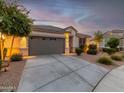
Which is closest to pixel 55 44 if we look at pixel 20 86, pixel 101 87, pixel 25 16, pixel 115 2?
pixel 115 2

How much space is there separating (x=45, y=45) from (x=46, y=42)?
0.48 metres

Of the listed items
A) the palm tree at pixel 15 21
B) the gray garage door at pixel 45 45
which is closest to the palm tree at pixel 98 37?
the gray garage door at pixel 45 45

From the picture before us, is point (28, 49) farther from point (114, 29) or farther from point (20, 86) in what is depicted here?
point (114, 29)

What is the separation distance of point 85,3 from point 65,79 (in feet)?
38.1

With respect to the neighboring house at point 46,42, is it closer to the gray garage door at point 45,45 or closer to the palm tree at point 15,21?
the gray garage door at point 45,45

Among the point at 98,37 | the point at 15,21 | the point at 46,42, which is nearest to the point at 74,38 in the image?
the point at 46,42

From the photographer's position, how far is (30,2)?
54.2 feet

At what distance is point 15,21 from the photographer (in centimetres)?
948

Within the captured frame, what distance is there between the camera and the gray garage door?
17.9 meters

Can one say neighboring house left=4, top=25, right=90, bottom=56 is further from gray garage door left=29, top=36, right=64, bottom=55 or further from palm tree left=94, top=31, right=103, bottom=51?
palm tree left=94, top=31, right=103, bottom=51

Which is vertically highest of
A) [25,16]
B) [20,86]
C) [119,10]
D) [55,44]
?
[119,10]

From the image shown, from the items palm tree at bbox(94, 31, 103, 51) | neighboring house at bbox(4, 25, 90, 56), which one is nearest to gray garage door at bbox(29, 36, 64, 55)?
neighboring house at bbox(4, 25, 90, 56)

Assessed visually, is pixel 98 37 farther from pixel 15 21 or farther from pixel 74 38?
pixel 15 21

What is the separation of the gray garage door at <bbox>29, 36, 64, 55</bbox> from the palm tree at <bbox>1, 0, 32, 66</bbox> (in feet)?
24.7
